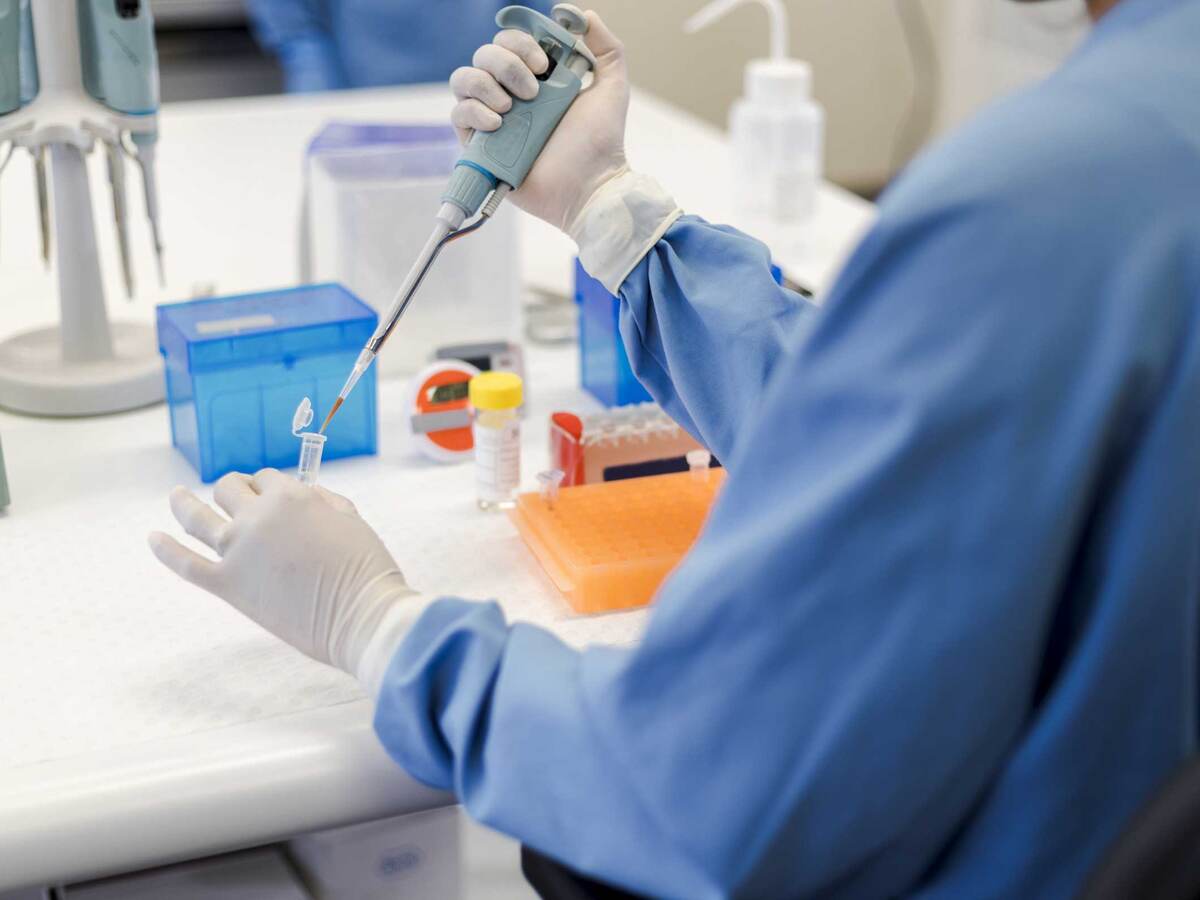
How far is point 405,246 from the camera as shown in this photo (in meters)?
1.39

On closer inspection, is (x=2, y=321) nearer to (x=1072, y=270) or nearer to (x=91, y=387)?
(x=91, y=387)

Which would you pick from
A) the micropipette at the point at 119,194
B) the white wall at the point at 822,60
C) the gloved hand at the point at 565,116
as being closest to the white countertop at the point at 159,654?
the micropipette at the point at 119,194

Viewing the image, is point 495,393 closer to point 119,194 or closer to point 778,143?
point 119,194

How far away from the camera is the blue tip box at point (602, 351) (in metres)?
1.34

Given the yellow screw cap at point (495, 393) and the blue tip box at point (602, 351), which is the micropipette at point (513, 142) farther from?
the blue tip box at point (602, 351)

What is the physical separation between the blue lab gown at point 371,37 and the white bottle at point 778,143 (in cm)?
94

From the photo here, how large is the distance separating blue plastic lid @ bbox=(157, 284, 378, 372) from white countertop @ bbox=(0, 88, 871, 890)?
111 mm

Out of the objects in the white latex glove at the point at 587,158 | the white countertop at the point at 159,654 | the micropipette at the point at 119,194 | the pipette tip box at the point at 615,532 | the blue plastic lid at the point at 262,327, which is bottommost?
the white countertop at the point at 159,654

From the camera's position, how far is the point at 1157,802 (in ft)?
1.85

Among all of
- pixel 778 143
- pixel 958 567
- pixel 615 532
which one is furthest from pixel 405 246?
pixel 958 567

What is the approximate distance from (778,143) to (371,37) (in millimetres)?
1143

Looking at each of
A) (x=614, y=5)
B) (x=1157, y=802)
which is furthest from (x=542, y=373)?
(x=614, y=5)

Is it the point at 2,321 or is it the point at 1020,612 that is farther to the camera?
the point at 2,321

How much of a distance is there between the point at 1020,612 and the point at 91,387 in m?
0.98
